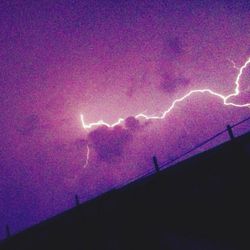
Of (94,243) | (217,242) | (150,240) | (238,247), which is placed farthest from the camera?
(94,243)

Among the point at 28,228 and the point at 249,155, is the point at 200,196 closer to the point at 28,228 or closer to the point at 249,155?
the point at 249,155

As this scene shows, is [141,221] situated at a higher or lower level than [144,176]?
lower

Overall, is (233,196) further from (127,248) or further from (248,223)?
(127,248)

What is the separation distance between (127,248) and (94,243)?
123cm

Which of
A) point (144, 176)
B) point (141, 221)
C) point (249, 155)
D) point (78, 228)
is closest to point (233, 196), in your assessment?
point (249, 155)

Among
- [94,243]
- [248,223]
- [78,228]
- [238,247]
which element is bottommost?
[238,247]

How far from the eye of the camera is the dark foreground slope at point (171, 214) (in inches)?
274

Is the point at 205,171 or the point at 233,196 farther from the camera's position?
the point at 205,171

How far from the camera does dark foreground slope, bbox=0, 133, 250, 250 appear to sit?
6972 mm

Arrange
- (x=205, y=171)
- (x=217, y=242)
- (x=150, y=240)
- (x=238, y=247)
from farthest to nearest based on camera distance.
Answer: (x=150, y=240) → (x=205, y=171) → (x=217, y=242) → (x=238, y=247)

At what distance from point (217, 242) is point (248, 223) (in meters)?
0.93

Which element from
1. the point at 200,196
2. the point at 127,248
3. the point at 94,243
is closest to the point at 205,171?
the point at 200,196

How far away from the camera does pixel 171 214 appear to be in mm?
8406

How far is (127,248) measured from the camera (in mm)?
8648
